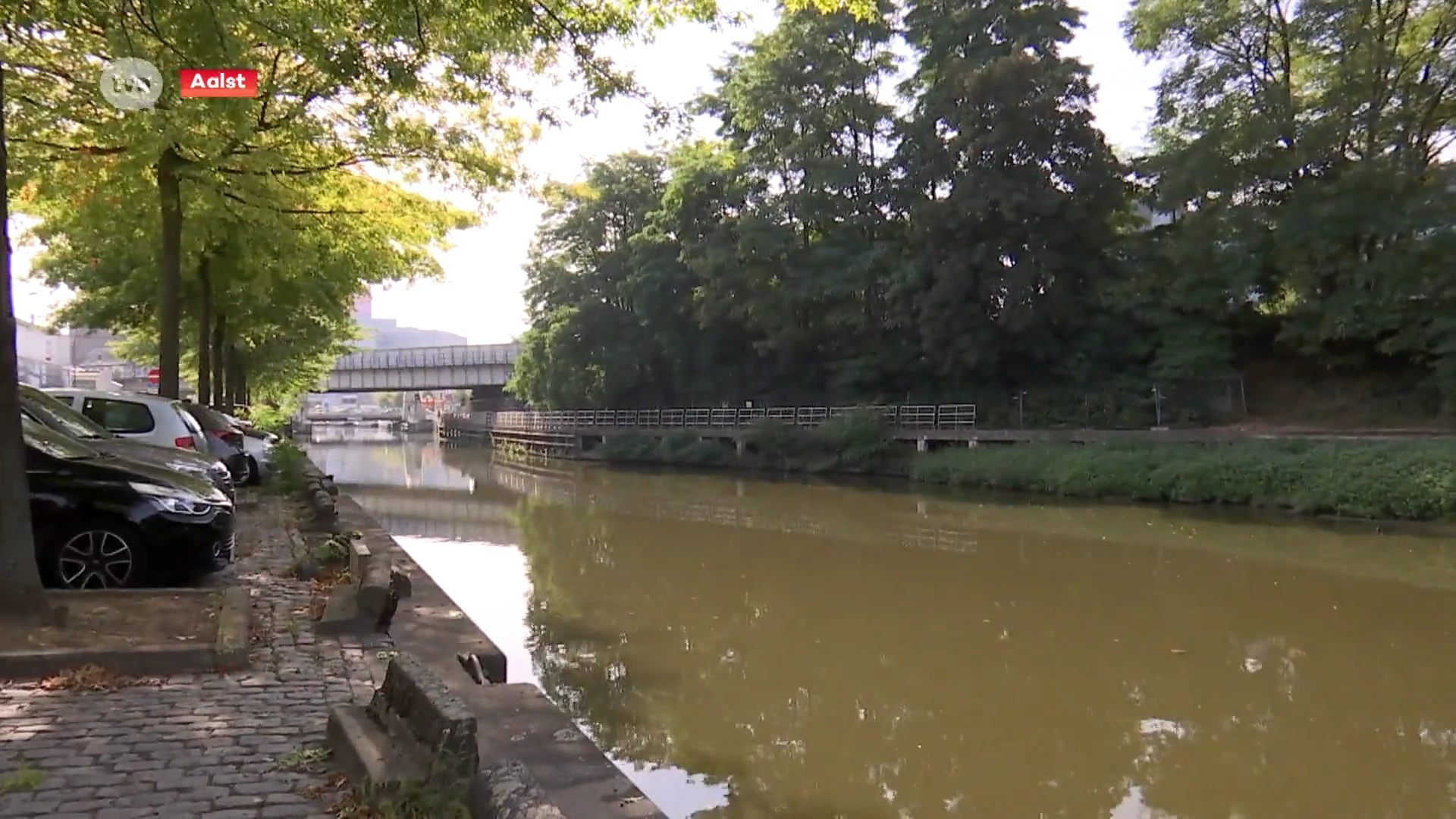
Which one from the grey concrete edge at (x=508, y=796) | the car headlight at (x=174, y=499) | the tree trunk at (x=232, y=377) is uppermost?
the tree trunk at (x=232, y=377)

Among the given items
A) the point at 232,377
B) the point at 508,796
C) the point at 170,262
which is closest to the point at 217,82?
the point at 170,262

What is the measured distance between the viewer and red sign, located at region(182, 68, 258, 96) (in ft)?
34.1

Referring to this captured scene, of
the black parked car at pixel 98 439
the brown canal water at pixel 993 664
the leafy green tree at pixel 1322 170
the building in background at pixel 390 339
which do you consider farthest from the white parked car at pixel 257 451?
the building in background at pixel 390 339

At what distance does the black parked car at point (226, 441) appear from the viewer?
1492 centimetres

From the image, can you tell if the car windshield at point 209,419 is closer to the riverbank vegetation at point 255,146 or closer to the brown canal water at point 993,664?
the riverbank vegetation at point 255,146

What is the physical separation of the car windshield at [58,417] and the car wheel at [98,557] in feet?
4.18

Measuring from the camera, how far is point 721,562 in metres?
14.6

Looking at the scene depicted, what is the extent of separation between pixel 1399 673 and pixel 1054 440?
19.2m

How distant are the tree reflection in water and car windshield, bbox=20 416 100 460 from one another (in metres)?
3.75

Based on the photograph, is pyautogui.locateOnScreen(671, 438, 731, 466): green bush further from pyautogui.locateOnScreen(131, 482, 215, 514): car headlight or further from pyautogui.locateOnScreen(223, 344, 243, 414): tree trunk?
pyautogui.locateOnScreen(131, 482, 215, 514): car headlight

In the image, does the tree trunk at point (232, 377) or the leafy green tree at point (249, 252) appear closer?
the leafy green tree at point (249, 252)

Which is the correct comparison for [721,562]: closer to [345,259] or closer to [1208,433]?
[345,259]

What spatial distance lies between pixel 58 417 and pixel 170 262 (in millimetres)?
5872

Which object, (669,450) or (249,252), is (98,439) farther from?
(669,450)
